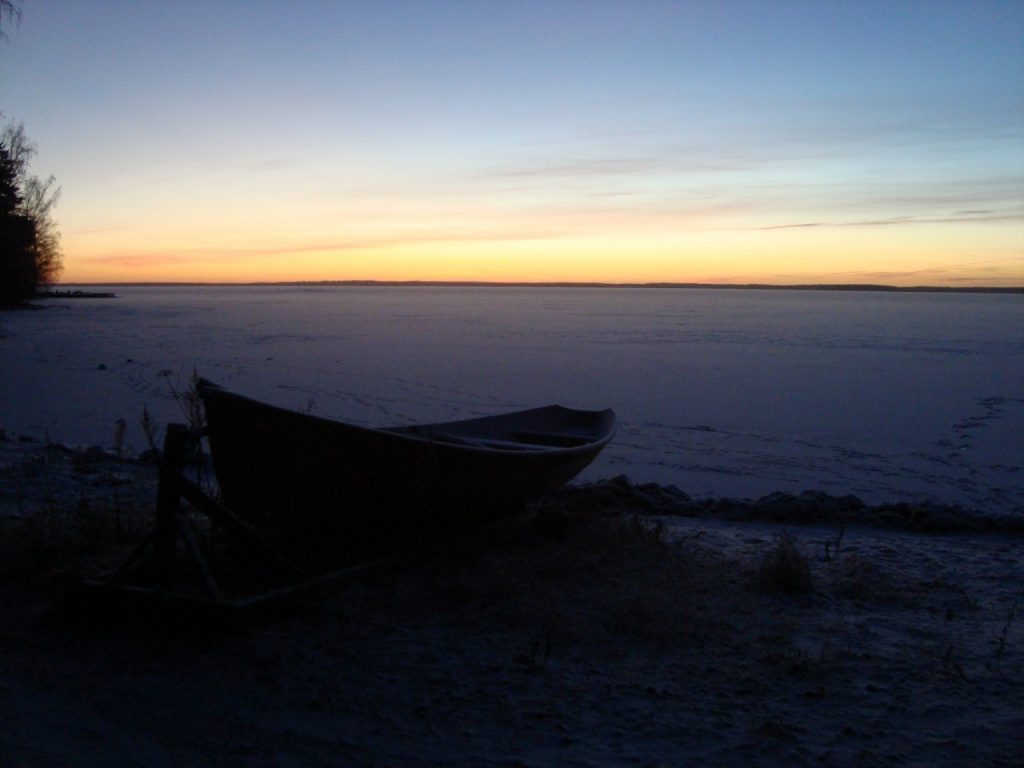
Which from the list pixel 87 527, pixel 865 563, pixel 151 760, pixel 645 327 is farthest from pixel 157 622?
pixel 645 327

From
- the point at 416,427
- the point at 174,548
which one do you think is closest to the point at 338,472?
the point at 174,548

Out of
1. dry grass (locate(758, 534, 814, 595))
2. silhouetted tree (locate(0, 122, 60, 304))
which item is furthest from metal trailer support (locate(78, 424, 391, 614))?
silhouetted tree (locate(0, 122, 60, 304))

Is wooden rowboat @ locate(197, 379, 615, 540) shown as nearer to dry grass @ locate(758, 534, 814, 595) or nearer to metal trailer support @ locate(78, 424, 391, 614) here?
metal trailer support @ locate(78, 424, 391, 614)

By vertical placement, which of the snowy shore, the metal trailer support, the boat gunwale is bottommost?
the snowy shore

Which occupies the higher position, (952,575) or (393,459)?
(393,459)

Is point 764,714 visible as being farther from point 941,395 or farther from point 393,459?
point 941,395

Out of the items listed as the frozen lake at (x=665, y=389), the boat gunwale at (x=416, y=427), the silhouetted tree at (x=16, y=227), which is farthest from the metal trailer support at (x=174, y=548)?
the silhouetted tree at (x=16, y=227)

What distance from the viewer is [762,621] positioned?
14.9 ft

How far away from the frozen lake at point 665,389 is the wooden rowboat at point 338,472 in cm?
358

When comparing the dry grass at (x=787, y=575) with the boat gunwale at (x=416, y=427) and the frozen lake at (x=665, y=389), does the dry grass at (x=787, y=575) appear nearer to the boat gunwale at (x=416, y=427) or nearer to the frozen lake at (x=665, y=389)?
the boat gunwale at (x=416, y=427)

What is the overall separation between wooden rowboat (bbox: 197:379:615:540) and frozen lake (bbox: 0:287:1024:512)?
358 centimetres

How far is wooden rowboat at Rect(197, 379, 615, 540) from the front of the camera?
4.65 meters

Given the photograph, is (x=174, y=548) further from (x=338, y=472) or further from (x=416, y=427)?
(x=416, y=427)

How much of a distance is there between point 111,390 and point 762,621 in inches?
468
